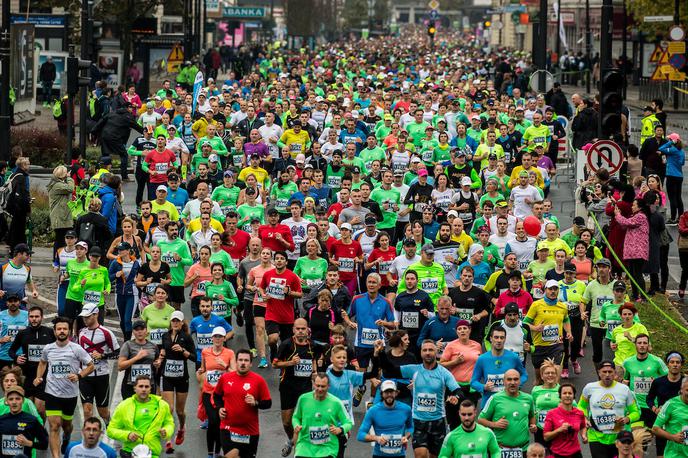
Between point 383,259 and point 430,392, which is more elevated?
point 383,259

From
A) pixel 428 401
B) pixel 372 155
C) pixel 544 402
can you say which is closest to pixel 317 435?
pixel 428 401

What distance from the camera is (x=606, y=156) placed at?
21734mm

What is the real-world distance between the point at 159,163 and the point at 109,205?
3770 mm

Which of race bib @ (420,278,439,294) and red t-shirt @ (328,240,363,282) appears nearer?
race bib @ (420,278,439,294)

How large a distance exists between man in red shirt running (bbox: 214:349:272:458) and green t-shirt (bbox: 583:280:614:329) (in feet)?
17.2

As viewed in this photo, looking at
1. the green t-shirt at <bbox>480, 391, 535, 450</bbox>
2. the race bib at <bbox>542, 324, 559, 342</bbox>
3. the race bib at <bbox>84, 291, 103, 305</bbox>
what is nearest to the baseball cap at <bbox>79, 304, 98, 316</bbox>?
the race bib at <bbox>84, 291, 103, 305</bbox>

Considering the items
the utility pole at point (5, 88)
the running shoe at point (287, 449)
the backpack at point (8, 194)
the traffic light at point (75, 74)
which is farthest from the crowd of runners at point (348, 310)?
the utility pole at point (5, 88)

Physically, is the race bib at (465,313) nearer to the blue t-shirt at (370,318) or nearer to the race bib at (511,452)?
the blue t-shirt at (370,318)

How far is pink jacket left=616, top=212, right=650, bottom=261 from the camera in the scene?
2139 cm

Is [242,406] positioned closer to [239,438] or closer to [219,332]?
[239,438]

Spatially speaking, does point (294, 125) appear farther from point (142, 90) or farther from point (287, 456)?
point (142, 90)

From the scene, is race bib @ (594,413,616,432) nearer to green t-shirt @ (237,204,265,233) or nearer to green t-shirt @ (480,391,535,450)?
green t-shirt @ (480,391,535,450)

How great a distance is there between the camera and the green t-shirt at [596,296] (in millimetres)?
17766

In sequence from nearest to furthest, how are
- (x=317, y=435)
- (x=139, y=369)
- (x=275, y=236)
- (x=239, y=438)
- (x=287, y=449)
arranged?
(x=317, y=435) < (x=239, y=438) < (x=287, y=449) < (x=139, y=369) < (x=275, y=236)
